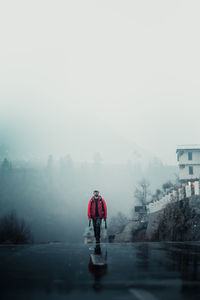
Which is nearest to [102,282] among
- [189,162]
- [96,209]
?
[96,209]

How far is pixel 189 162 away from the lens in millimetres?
49031

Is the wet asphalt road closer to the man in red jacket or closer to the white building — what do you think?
the man in red jacket

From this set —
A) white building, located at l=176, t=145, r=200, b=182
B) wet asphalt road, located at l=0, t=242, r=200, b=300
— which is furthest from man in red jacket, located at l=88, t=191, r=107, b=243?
white building, located at l=176, t=145, r=200, b=182

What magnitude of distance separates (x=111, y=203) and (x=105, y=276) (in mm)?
171616

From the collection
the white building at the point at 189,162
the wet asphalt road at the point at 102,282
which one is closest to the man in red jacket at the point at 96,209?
the wet asphalt road at the point at 102,282

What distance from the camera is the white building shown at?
157 feet

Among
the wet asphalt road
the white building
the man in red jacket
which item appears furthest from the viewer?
the white building

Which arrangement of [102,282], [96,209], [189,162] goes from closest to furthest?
[102,282] → [96,209] → [189,162]

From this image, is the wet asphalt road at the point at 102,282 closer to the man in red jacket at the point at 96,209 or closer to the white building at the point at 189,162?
the man in red jacket at the point at 96,209

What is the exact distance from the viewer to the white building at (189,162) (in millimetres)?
47753

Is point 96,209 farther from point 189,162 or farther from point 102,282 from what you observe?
point 189,162

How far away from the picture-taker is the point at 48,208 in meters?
176

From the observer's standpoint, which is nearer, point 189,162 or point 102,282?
point 102,282

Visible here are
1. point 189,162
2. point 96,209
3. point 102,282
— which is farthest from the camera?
point 189,162
